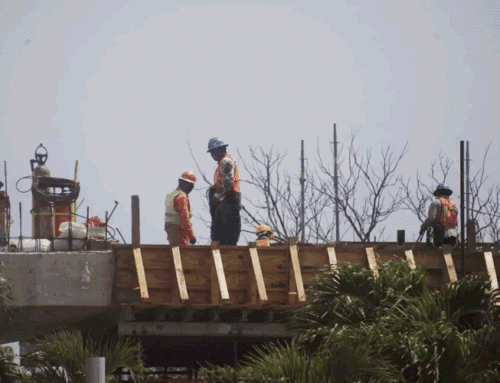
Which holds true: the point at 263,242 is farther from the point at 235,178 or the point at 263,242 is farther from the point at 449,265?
the point at 449,265

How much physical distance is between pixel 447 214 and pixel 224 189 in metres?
3.89

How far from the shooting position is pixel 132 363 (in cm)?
1742

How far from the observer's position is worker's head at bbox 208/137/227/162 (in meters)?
20.1

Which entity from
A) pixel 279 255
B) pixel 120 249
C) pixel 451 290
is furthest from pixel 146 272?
pixel 451 290

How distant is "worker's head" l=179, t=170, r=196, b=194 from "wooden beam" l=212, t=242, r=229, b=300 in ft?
3.42

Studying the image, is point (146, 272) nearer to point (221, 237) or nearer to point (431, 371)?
point (221, 237)

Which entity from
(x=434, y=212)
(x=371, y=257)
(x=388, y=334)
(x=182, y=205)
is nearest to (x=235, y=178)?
(x=182, y=205)

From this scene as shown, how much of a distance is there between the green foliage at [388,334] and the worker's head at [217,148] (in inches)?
156

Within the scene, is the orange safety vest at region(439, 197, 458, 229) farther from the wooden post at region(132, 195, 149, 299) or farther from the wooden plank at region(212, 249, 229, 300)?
the wooden post at region(132, 195, 149, 299)

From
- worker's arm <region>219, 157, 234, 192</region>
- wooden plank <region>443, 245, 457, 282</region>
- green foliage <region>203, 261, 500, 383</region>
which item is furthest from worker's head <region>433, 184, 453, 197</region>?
green foliage <region>203, 261, 500, 383</region>

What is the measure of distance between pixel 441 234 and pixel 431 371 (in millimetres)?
6944

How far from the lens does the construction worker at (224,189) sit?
65.8ft

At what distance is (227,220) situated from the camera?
20500mm

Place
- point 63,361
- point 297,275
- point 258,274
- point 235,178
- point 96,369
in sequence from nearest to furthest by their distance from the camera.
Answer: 1. point 96,369
2. point 63,361
3. point 235,178
4. point 258,274
5. point 297,275
